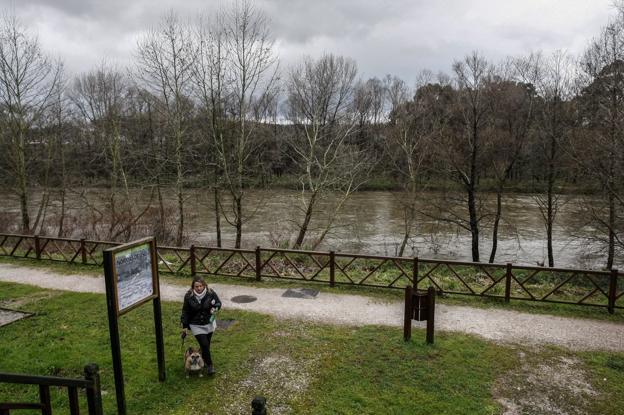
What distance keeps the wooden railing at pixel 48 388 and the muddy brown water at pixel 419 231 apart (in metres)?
15.0

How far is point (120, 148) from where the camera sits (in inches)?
989

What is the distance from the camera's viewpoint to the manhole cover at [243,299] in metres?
10.4

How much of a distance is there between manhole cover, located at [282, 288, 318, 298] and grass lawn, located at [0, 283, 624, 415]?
1.87 metres

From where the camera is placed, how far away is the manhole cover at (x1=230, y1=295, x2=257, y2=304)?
1043 cm

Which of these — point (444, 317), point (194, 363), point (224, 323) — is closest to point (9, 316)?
point (224, 323)

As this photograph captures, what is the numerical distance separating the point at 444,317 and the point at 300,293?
3.83m

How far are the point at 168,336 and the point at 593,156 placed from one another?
16.5 meters

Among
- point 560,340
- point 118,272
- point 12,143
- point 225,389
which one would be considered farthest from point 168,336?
point 12,143

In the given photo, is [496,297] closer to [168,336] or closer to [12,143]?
[168,336]

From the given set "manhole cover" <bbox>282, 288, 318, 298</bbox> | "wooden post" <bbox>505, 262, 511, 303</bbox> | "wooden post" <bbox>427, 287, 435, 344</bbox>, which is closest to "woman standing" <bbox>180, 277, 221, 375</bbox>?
"wooden post" <bbox>427, 287, 435, 344</bbox>

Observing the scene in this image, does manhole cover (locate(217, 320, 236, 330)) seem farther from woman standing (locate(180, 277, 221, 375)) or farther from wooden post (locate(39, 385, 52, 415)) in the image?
wooden post (locate(39, 385, 52, 415))

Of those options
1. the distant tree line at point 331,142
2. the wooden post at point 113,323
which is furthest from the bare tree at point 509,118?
the wooden post at point 113,323

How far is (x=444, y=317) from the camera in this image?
926 cm

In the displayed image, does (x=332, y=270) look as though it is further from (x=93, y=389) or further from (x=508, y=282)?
(x=93, y=389)
